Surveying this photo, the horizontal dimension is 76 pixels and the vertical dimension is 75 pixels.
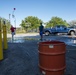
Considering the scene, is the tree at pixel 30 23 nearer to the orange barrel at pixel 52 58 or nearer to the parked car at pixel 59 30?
the parked car at pixel 59 30

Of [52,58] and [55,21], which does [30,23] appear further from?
[52,58]

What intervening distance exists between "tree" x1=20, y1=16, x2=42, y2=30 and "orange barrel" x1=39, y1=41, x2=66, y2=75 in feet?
208

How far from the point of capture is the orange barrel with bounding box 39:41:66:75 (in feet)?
19.3

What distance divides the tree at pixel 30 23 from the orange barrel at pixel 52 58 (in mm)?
63468

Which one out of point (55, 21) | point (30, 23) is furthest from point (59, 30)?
point (55, 21)

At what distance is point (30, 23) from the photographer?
71.2 meters

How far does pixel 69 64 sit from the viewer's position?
799cm

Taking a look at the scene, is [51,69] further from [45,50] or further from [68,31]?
[68,31]

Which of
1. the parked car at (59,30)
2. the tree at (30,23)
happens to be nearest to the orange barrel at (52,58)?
the parked car at (59,30)

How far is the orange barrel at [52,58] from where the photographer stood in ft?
19.3

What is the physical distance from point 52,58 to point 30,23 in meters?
65.6

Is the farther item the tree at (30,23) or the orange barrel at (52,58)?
the tree at (30,23)

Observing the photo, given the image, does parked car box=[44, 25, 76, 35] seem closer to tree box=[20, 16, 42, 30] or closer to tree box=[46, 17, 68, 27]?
tree box=[20, 16, 42, 30]

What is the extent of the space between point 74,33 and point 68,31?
1.34 meters
